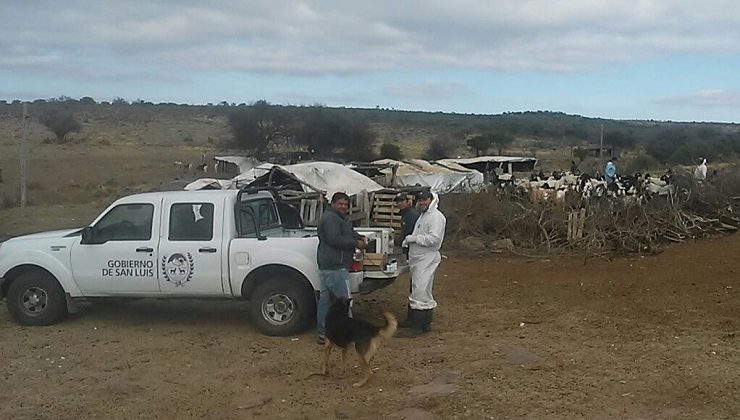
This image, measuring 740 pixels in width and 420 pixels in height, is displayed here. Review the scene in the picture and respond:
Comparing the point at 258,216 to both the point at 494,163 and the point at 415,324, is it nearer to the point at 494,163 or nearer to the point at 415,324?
the point at 415,324

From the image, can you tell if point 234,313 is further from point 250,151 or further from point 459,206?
point 250,151

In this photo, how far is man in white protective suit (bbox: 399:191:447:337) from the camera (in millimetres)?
9398

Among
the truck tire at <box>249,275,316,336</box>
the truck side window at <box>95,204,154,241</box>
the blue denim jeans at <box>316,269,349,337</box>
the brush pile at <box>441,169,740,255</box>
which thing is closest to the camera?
the blue denim jeans at <box>316,269,349,337</box>

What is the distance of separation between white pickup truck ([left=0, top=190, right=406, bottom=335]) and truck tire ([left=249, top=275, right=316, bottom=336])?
0.01 meters

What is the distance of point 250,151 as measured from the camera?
49.5 metres

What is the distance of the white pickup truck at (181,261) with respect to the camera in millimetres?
9562

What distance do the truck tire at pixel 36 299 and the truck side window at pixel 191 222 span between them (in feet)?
5.13

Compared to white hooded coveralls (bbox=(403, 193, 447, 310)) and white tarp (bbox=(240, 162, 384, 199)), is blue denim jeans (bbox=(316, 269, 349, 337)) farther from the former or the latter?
white tarp (bbox=(240, 162, 384, 199))

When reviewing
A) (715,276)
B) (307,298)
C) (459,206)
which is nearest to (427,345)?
(307,298)

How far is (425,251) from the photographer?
9.49 m

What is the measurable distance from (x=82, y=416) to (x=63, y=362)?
1.86m

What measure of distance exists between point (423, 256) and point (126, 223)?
3.35 metres

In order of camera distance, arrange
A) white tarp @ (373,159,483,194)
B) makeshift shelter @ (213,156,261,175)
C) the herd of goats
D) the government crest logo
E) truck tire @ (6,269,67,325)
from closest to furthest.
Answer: the government crest logo, truck tire @ (6,269,67,325), the herd of goats, white tarp @ (373,159,483,194), makeshift shelter @ (213,156,261,175)

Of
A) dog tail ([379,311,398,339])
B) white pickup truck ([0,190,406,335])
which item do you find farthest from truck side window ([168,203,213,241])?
dog tail ([379,311,398,339])
